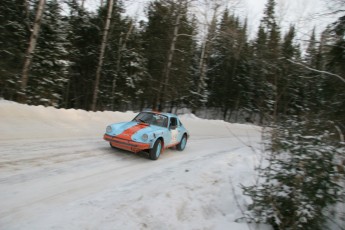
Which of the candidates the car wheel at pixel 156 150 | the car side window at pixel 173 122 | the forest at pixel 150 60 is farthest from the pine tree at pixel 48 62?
the car wheel at pixel 156 150

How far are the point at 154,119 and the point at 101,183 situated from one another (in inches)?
167

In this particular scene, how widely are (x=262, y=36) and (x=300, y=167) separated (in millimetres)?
40443

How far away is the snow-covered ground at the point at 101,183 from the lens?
15.9ft

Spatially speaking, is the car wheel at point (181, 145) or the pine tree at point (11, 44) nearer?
the car wheel at point (181, 145)

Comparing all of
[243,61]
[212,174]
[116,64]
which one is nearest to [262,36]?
[243,61]

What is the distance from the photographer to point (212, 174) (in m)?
8.42

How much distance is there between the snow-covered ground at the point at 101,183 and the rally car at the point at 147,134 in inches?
14.8

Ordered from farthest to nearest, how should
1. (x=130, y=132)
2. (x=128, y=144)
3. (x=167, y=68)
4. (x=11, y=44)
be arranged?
(x=167, y=68)
(x=11, y=44)
(x=130, y=132)
(x=128, y=144)

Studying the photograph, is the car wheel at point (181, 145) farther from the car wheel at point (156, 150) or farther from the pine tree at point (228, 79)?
the pine tree at point (228, 79)

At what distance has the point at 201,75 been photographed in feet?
97.0

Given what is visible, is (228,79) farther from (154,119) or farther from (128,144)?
(128,144)

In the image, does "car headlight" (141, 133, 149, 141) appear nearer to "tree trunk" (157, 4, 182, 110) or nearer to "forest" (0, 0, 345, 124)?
"forest" (0, 0, 345, 124)

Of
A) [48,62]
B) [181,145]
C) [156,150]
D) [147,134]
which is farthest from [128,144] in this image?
[48,62]

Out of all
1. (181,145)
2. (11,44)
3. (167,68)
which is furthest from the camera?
(167,68)
